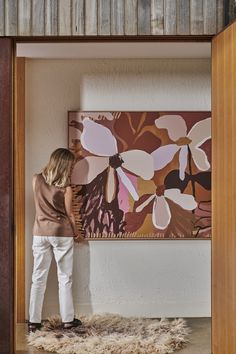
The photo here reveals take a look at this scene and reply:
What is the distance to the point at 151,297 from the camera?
470 centimetres

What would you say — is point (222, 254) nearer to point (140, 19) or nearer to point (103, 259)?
point (140, 19)

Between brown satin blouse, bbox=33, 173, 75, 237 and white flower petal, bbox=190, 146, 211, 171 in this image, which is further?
white flower petal, bbox=190, 146, 211, 171

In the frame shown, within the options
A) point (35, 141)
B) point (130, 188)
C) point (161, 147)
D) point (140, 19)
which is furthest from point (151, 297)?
point (140, 19)

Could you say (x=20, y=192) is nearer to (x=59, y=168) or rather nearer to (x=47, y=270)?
(x=59, y=168)

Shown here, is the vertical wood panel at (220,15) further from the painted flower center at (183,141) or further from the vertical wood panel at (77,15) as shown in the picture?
the painted flower center at (183,141)

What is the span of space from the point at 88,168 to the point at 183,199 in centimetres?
72

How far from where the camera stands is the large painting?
4648mm

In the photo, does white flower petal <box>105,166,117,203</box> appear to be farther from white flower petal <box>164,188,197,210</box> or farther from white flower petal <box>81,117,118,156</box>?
white flower petal <box>164,188,197,210</box>

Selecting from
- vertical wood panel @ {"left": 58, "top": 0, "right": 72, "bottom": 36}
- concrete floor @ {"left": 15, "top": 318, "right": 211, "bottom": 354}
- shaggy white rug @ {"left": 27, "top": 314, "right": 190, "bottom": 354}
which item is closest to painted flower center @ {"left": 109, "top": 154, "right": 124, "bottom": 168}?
shaggy white rug @ {"left": 27, "top": 314, "right": 190, "bottom": 354}

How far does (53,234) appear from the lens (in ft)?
13.8

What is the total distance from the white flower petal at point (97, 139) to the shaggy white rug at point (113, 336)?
1165 millimetres

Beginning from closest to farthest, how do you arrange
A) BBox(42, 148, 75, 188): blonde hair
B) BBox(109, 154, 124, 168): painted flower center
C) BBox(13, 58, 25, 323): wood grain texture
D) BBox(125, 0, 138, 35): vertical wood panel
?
BBox(125, 0, 138, 35): vertical wood panel < BBox(42, 148, 75, 188): blonde hair < BBox(13, 58, 25, 323): wood grain texture < BBox(109, 154, 124, 168): painted flower center

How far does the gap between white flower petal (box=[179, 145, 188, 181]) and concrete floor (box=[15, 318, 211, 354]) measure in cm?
102

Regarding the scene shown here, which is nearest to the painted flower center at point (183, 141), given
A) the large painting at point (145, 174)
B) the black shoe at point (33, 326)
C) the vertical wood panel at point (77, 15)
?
the large painting at point (145, 174)
